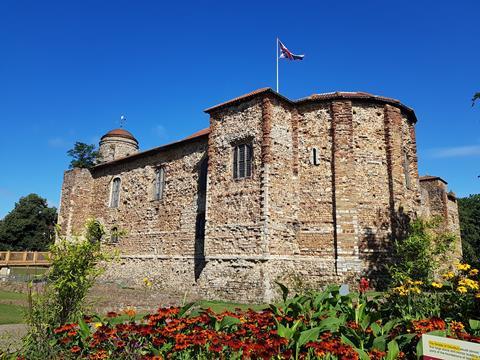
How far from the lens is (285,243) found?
50.4ft

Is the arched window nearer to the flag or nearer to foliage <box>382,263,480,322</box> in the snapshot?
the flag

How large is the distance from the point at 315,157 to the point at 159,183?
33.7 ft

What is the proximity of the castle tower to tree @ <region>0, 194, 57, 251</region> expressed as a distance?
13983mm

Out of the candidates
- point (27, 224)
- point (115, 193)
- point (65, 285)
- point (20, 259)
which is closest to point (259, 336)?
point (65, 285)

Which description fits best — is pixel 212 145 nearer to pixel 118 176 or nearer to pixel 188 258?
pixel 188 258

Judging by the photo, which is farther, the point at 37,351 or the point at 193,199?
the point at 193,199

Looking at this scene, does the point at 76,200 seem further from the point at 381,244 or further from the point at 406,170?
the point at 406,170

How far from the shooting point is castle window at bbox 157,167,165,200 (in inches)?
869

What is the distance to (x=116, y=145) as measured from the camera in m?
35.5

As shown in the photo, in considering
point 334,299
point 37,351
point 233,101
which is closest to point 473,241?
A: point 233,101

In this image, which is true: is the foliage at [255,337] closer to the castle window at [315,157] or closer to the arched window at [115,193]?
the castle window at [315,157]

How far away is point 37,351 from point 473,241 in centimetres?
4990

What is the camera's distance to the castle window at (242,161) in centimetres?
1616

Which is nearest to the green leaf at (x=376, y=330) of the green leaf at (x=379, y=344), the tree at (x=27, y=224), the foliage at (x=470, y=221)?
the green leaf at (x=379, y=344)
